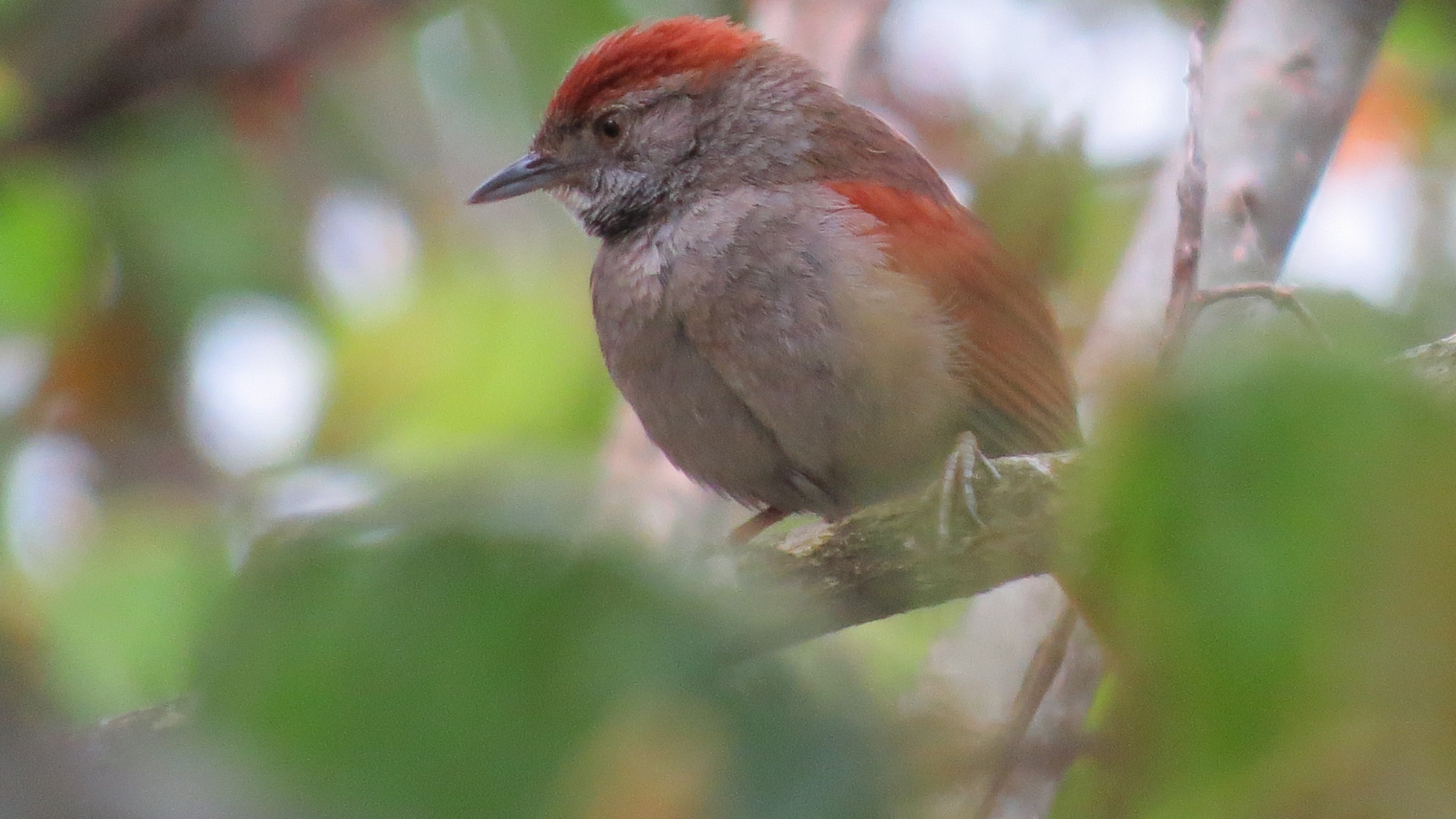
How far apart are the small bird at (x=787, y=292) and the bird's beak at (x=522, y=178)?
0.38 feet

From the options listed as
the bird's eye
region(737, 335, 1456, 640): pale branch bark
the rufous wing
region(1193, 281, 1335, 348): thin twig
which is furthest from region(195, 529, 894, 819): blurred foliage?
the bird's eye

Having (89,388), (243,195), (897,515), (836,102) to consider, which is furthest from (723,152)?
(89,388)

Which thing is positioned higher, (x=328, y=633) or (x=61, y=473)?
(x=328, y=633)

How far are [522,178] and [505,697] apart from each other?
3430mm

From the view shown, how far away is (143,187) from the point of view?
5.61 meters

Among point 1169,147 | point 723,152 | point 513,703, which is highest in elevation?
point 513,703

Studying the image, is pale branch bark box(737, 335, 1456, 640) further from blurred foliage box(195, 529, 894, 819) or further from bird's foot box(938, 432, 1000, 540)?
blurred foliage box(195, 529, 894, 819)

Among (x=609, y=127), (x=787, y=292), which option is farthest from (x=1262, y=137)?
(x=609, y=127)

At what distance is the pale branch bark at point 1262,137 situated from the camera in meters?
3.81

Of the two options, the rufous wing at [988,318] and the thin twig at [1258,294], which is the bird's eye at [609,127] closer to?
the rufous wing at [988,318]

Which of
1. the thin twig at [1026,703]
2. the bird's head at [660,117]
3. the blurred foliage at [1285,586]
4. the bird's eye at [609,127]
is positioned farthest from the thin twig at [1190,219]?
the bird's eye at [609,127]

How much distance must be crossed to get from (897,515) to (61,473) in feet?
13.2

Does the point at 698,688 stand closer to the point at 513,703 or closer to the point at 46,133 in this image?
the point at 513,703

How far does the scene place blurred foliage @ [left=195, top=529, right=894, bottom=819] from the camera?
3.14ft
